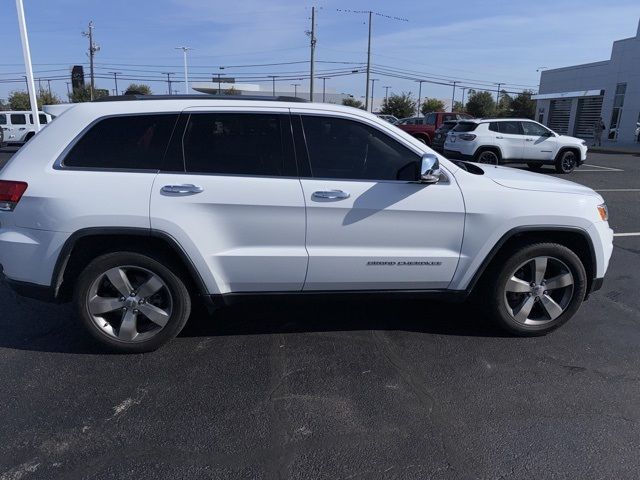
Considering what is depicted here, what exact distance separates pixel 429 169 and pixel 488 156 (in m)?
13.0

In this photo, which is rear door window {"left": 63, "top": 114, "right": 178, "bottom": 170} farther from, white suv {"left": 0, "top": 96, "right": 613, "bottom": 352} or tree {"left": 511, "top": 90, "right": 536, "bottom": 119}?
tree {"left": 511, "top": 90, "right": 536, "bottom": 119}

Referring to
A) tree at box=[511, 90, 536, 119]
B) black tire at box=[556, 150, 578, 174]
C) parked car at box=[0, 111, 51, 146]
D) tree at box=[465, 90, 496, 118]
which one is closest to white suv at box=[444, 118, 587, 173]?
black tire at box=[556, 150, 578, 174]

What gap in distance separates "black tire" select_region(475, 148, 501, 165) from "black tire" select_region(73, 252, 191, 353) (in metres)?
13.3

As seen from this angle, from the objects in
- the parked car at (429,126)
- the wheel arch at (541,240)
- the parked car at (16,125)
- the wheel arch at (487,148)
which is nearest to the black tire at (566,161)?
the wheel arch at (487,148)

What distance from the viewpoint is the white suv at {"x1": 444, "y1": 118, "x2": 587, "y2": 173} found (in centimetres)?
1535

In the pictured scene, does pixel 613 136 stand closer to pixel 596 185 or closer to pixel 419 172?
pixel 596 185

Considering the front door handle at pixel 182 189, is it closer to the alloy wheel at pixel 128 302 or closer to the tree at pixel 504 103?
the alloy wheel at pixel 128 302

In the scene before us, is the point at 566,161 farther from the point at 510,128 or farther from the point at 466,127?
the point at 466,127

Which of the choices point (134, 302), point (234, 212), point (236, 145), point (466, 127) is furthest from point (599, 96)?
point (134, 302)

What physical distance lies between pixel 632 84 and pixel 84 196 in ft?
130

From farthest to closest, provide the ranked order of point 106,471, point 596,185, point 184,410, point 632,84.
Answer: point 632,84 < point 596,185 < point 184,410 < point 106,471

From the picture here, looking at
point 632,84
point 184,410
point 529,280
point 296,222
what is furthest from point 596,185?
point 632,84

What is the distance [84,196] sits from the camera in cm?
335

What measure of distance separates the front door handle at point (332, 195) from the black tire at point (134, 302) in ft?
3.75
